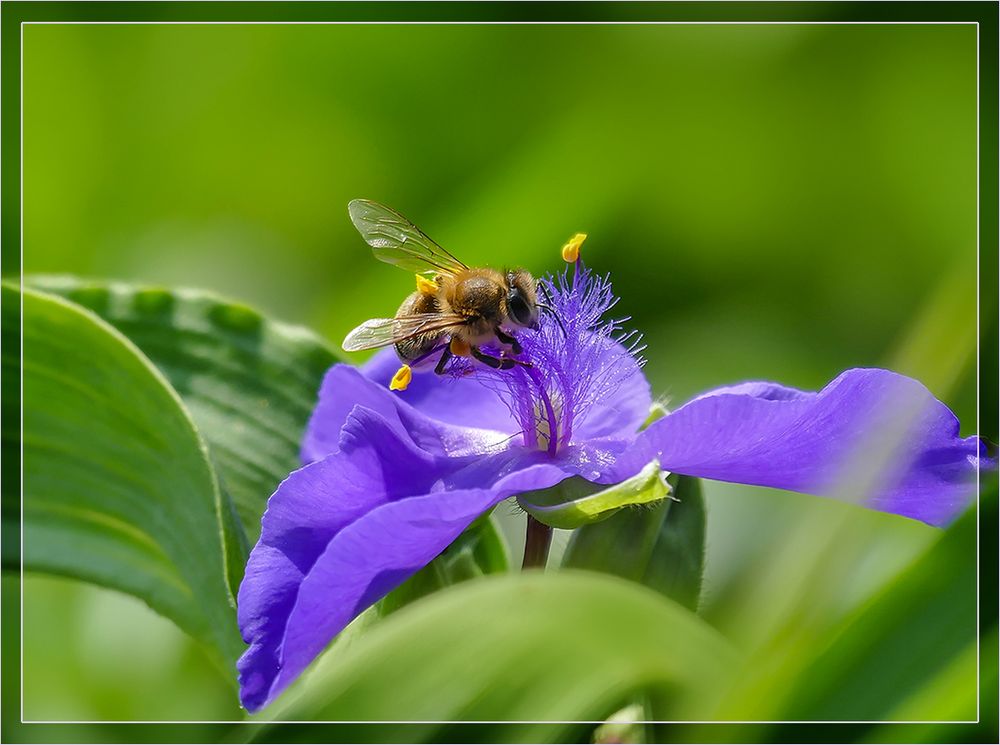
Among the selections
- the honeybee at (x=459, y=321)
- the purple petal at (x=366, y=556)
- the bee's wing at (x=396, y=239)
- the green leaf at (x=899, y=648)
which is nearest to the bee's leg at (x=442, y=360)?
the honeybee at (x=459, y=321)

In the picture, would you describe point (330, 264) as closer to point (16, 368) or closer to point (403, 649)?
point (16, 368)

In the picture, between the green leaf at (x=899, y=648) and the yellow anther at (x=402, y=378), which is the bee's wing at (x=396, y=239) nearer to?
the yellow anther at (x=402, y=378)

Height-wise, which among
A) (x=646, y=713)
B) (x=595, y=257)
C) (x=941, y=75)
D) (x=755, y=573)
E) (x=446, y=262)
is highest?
(x=941, y=75)

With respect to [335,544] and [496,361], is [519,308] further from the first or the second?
[335,544]

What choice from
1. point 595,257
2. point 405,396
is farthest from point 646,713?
point 595,257

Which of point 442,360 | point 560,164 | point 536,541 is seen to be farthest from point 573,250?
point 560,164
